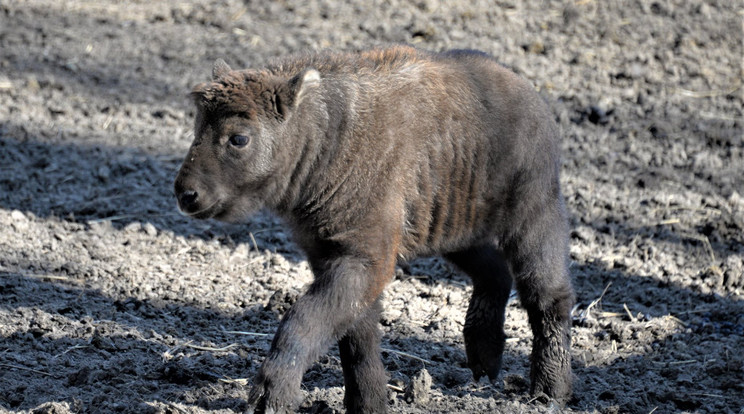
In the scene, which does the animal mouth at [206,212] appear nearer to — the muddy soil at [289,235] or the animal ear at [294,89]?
the animal ear at [294,89]

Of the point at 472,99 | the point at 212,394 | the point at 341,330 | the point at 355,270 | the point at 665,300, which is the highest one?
the point at 472,99

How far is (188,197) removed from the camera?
484 cm

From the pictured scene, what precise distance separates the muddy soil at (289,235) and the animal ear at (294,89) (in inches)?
69.5

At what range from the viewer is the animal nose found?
483 centimetres

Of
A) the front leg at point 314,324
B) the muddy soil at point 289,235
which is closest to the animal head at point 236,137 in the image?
the front leg at point 314,324

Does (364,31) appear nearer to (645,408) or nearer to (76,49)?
(76,49)

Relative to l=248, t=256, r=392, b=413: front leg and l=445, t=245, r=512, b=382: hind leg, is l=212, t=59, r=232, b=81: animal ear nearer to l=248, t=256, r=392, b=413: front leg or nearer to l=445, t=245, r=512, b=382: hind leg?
l=248, t=256, r=392, b=413: front leg

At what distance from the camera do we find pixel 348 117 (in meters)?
5.16

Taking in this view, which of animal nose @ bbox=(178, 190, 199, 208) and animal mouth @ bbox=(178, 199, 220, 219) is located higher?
animal nose @ bbox=(178, 190, 199, 208)

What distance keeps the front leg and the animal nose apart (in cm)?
73

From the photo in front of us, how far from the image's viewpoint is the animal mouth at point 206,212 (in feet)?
16.1

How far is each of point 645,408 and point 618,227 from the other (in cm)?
270

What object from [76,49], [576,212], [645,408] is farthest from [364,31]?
[645,408]

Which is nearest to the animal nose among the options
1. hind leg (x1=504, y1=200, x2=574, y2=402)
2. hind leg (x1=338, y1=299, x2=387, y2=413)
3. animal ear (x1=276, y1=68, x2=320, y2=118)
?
animal ear (x1=276, y1=68, x2=320, y2=118)
